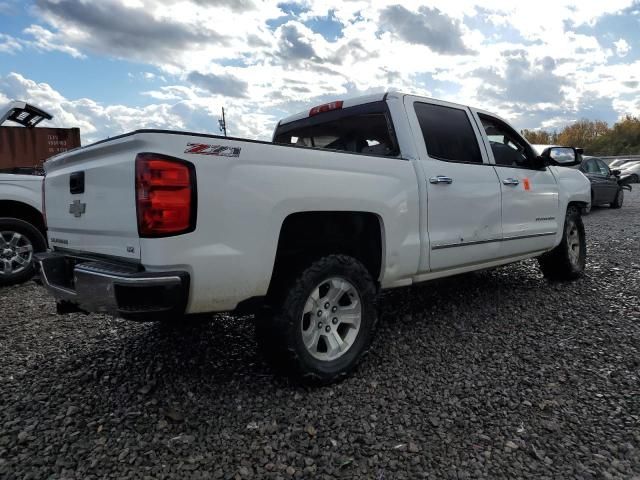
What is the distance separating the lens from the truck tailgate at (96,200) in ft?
7.47

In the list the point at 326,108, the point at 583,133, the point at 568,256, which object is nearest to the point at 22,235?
the point at 326,108

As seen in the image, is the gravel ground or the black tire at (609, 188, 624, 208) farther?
the black tire at (609, 188, 624, 208)

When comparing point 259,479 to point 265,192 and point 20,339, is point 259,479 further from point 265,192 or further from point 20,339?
point 20,339

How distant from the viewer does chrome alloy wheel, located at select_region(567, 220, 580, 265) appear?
17.1ft

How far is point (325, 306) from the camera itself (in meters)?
2.80

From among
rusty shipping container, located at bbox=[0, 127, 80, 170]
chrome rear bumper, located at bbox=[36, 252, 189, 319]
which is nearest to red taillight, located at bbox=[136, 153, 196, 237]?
chrome rear bumper, located at bbox=[36, 252, 189, 319]

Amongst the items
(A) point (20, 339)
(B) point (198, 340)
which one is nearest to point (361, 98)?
(B) point (198, 340)

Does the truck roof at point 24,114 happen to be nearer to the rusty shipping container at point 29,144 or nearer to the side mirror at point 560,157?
the rusty shipping container at point 29,144

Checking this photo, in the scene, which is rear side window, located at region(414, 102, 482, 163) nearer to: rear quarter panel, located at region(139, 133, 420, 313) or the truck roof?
rear quarter panel, located at region(139, 133, 420, 313)

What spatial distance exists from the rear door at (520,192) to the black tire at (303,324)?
1873mm

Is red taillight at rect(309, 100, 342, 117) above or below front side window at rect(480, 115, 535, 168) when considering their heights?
above

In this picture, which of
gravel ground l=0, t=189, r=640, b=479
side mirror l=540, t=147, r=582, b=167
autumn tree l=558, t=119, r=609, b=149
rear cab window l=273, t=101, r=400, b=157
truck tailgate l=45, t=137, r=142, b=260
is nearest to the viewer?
gravel ground l=0, t=189, r=640, b=479

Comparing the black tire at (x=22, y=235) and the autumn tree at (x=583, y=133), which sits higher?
the autumn tree at (x=583, y=133)

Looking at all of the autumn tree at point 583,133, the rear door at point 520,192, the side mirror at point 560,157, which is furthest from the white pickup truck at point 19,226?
the autumn tree at point 583,133
